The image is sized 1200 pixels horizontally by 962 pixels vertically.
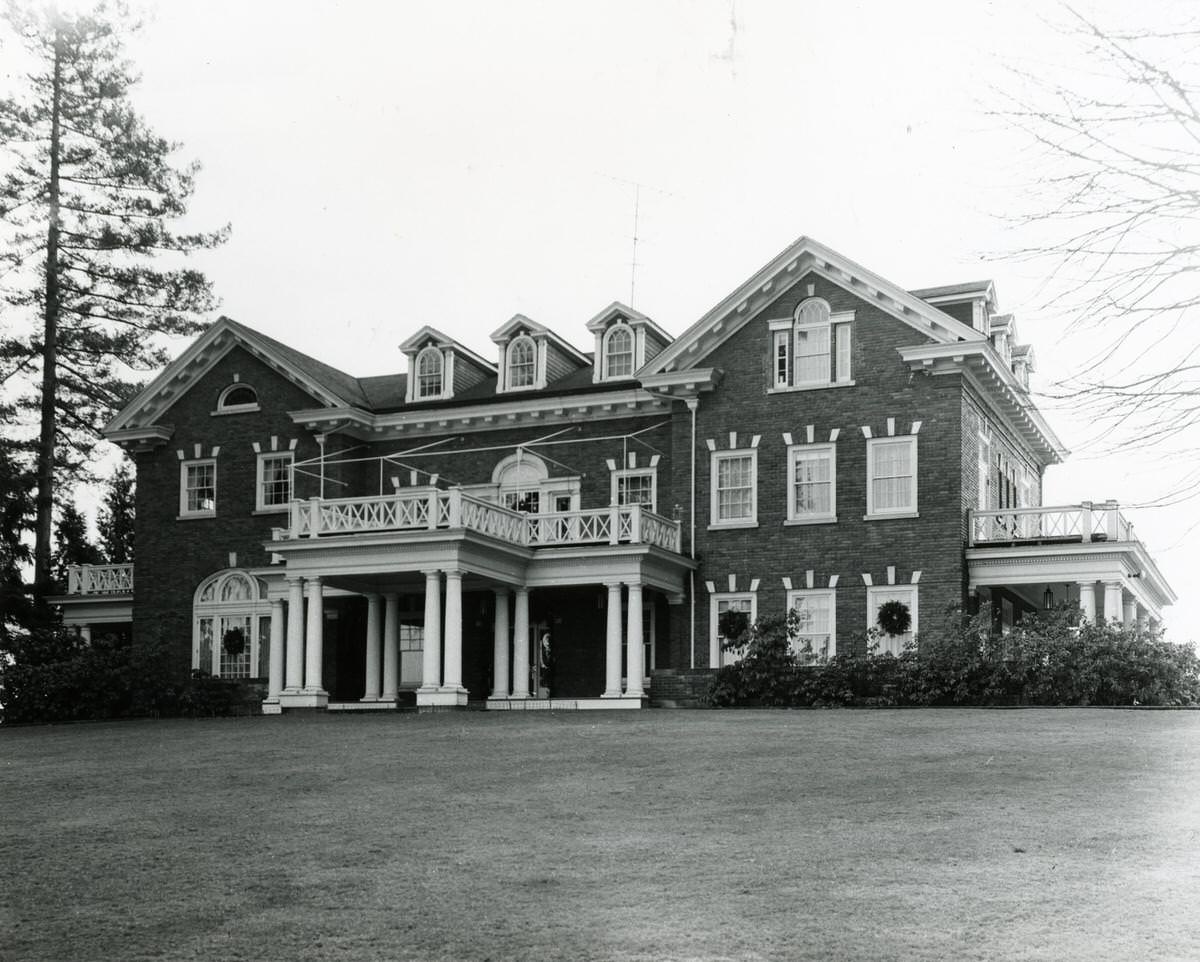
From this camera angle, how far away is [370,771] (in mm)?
17234

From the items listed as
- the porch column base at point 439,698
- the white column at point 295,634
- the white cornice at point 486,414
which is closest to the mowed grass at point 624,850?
the porch column base at point 439,698

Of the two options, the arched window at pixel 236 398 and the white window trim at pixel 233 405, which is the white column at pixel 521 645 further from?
the arched window at pixel 236 398

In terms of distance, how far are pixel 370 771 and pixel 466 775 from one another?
4.24 feet

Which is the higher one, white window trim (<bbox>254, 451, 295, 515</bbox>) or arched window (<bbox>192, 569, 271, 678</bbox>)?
white window trim (<bbox>254, 451, 295, 515</bbox>)

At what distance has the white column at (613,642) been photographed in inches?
1233

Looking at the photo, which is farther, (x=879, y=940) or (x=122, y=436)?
(x=122, y=436)

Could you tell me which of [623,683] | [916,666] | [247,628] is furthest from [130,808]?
[247,628]

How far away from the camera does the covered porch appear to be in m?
30.7

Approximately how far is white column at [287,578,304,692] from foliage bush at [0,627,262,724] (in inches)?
70.6

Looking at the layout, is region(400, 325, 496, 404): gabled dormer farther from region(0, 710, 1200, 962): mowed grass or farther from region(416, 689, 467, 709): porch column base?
region(0, 710, 1200, 962): mowed grass

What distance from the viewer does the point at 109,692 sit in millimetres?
34000

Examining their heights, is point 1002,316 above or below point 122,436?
above

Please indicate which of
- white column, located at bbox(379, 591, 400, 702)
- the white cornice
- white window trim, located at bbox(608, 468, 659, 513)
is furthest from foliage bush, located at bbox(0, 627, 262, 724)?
white window trim, located at bbox(608, 468, 659, 513)

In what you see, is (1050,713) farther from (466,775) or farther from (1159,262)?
(1159,262)
